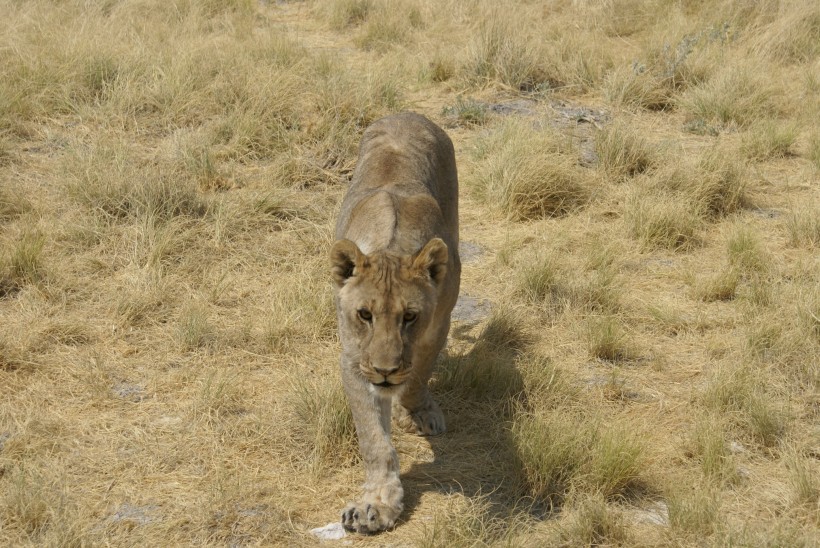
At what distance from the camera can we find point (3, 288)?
271 inches

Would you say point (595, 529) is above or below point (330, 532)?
above

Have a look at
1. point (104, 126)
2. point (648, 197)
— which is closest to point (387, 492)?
point (648, 197)

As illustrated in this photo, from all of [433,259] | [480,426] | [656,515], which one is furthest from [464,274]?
[656,515]

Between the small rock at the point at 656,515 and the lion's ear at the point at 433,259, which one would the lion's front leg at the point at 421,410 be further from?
the small rock at the point at 656,515

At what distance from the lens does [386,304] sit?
183 inches

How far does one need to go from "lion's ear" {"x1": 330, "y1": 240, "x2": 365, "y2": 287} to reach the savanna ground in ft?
2.68

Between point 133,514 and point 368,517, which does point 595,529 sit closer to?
point 368,517

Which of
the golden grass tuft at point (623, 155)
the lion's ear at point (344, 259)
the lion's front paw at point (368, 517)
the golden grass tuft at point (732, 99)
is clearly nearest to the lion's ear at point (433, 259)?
the lion's ear at point (344, 259)

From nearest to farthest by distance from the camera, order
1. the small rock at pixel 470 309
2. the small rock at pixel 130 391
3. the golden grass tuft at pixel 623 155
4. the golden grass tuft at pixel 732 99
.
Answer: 1. the small rock at pixel 130 391
2. the small rock at pixel 470 309
3. the golden grass tuft at pixel 623 155
4. the golden grass tuft at pixel 732 99

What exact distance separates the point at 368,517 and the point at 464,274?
3.23 metres

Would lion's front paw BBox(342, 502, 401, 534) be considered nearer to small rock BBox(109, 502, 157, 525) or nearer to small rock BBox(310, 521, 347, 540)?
small rock BBox(310, 521, 347, 540)

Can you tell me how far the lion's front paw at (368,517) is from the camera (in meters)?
4.63

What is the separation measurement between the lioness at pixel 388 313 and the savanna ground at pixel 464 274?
22cm

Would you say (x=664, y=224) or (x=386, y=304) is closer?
(x=386, y=304)
